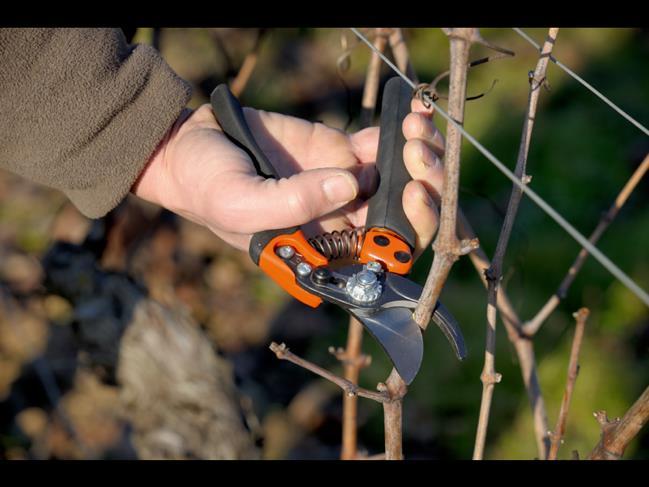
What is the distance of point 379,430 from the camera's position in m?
2.55

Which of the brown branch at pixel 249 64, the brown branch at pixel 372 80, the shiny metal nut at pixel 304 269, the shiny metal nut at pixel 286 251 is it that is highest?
the brown branch at pixel 249 64

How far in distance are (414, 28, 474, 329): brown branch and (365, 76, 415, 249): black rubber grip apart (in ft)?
1.86

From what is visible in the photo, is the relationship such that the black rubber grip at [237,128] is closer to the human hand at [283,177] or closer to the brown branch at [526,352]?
the human hand at [283,177]

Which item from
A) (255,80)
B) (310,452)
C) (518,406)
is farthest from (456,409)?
(255,80)

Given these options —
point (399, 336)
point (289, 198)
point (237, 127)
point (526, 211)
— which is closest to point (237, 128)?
point (237, 127)

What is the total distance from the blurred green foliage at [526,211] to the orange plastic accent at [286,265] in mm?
367

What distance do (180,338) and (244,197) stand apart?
2.92 feet

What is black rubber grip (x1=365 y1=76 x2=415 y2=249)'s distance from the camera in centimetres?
174

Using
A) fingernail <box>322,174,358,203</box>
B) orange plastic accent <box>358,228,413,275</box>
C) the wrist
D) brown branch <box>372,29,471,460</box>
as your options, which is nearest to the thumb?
fingernail <box>322,174,358,203</box>

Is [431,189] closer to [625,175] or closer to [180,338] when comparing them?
[180,338]

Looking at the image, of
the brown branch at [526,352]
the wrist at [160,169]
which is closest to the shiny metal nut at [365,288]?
the brown branch at [526,352]

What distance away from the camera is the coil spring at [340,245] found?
174 cm

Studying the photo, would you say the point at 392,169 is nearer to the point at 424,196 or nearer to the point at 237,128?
the point at 424,196

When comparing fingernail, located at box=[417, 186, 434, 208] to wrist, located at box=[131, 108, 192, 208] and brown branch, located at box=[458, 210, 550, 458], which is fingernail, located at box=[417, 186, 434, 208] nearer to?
brown branch, located at box=[458, 210, 550, 458]
